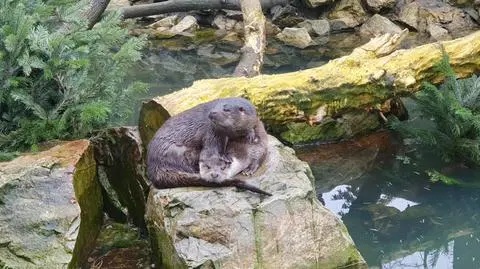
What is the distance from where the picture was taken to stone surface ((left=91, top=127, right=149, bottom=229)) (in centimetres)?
464

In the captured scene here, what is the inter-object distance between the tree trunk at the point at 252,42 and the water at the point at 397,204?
98 centimetres

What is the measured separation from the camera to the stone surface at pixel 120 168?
4637 millimetres

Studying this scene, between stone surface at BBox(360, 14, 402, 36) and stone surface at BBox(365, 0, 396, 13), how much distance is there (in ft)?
1.15

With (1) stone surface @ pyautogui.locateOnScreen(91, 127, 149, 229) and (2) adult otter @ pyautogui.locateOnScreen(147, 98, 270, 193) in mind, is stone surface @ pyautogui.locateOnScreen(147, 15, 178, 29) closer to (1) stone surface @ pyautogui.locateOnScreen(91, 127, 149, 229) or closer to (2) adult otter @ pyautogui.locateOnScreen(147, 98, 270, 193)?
(1) stone surface @ pyautogui.locateOnScreen(91, 127, 149, 229)

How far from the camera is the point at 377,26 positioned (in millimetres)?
10930

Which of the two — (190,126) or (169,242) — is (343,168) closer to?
(190,126)

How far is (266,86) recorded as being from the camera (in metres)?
5.60

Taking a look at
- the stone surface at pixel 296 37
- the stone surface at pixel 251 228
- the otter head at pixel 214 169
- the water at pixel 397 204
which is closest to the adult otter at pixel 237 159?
the otter head at pixel 214 169

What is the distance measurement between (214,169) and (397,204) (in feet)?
7.17

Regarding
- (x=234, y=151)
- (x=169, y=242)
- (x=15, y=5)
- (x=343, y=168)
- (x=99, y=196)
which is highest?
(x=15, y=5)

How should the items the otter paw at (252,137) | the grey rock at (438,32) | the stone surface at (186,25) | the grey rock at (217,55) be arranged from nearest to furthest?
the otter paw at (252,137)
the grey rock at (217,55)
the grey rock at (438,32)
the stone surface at (186,25)

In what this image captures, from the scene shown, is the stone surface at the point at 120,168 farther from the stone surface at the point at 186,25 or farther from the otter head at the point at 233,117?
the stone surface at the point at 186,25

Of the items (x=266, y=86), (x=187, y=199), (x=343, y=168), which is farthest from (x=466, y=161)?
(x=187, y=199)

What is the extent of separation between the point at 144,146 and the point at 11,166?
1017 mm
